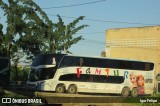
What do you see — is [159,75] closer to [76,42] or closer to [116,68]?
[76,42]

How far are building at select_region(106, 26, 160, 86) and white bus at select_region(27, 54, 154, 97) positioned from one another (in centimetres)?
2202

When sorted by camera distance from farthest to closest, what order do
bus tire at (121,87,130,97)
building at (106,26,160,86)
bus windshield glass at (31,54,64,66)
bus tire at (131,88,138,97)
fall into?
1. building at (106,26,160,86)
2. bus tire at (131,88,138,97)
3. bus tire at (121,87,130,97)
4. bus windshield glass at (31,54,64,66)

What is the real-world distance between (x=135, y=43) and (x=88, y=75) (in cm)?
2891

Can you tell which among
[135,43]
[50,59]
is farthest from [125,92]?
[135,43]

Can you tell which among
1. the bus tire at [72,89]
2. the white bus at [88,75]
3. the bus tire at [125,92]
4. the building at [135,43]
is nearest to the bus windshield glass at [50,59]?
the white bus at [88,75]

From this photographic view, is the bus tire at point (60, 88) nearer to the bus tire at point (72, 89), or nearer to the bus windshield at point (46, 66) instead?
the bus tire at point (72, 89)

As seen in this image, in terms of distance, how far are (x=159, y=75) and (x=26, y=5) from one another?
23809mm

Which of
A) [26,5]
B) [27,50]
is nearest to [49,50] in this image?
[27,50]

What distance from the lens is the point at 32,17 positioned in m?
40.4

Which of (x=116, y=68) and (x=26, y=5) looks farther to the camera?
(x=26, y=5)

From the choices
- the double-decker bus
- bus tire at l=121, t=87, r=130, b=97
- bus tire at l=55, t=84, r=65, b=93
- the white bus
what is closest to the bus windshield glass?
the white bus

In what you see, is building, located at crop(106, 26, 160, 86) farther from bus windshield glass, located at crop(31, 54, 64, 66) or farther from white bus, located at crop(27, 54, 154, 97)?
bus windshield glass, located at crop(31, 54, 64, 66)

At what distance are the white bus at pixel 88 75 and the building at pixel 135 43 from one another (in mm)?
22025

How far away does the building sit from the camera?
5723 centimetres
